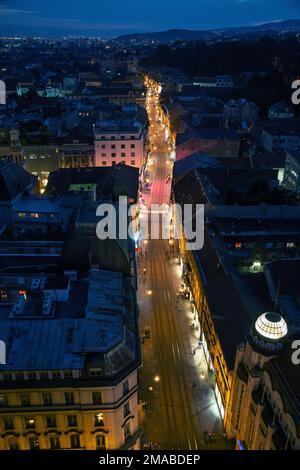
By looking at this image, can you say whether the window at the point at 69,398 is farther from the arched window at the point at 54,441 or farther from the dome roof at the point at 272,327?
the dome roof at the point at 272,327

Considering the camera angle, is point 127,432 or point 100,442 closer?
point 100,442

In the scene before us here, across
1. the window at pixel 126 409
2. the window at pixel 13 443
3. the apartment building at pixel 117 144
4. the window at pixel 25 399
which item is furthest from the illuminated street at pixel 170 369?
the apartment building at pixel 117 144

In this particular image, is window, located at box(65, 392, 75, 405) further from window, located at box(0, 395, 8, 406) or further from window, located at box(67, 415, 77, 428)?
window, located at box(0, 395, 8, 406)

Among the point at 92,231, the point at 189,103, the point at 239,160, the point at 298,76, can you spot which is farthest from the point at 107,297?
the point at 298,76

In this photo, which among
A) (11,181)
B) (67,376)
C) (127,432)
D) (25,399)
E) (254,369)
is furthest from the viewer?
(11,181)

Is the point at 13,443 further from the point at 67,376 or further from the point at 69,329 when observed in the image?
the point at 69,329

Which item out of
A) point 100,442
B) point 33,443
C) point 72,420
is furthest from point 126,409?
point 33,443

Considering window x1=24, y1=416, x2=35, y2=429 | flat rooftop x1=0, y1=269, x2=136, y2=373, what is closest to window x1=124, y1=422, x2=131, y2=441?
flat rooftop x1=0, y1=269, x2=136, y2=373
